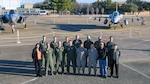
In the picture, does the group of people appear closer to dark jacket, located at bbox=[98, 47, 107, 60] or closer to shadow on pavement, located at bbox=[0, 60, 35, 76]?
dark jacket, located at bbox=[98, 47, 107, 60]

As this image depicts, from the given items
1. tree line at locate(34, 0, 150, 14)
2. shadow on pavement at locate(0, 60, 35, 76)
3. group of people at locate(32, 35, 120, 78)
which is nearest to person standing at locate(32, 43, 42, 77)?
group of people at locate(32, 35, 120, 78)

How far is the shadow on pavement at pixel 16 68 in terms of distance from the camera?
1366 cm

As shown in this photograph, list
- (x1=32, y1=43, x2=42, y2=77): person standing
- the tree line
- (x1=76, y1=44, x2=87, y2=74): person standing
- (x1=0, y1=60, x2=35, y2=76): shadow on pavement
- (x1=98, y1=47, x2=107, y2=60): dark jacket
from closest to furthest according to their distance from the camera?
(x1=98, y1=47, x2=107, y2=60): dark jacket → (x1=32, y1=43, x2=42, y2=77): person standing → (x1=76, y1=44, x2=87, y2=74): person standing → (x1=0, y1=60, x2=35, y2=76): shadow on pavement → the tree line

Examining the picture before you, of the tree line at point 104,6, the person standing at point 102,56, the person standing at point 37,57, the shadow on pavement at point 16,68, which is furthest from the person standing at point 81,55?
the tree line at point 104,6

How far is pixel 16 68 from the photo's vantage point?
48.0ft

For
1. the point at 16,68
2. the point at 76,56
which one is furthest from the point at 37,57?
the point at 16,68

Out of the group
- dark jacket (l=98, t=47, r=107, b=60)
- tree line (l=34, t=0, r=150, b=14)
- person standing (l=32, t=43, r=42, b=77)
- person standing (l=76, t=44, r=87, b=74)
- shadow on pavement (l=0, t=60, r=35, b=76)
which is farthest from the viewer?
tree line (l=34, t=0, r=150, b=14)

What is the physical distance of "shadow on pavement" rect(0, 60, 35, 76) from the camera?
13.7 metres

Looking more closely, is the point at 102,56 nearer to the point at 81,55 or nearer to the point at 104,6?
the point at 81,55

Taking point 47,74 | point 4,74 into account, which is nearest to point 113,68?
point 47,74

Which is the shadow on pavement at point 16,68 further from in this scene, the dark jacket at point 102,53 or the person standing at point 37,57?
the dark jacket at point 102,53

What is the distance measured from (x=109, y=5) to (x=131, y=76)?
349 feet

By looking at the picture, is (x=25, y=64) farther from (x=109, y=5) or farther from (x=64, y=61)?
(x=109, y=5)

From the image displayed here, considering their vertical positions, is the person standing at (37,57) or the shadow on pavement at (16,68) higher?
the person standing at (37,57)
